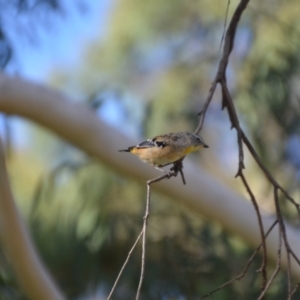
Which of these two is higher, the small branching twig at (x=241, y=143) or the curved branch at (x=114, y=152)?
the curved branch at (x=114, y=152)

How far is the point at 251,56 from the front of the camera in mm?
3209

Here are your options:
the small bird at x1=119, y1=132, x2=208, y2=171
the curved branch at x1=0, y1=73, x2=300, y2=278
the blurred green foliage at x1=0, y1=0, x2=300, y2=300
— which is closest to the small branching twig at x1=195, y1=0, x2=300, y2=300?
the small bird at x1=119, y1=132, x2=208, y2=171

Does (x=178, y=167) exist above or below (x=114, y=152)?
below

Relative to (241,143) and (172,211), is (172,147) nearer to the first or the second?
(241,143)

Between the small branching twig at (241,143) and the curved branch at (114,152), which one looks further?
the curved branch at (114,152)

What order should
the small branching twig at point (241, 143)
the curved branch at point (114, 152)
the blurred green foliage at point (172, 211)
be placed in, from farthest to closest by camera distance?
the blurred green foliage at point (172, 211) → the curved branch at point (114, 152) → the small branching twig at point (241, 143)

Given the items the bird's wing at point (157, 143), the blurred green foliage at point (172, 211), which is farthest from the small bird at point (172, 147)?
the blurred green foliage at point (172, 211)

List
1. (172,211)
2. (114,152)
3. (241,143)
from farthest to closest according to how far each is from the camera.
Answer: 1. (172,211)
2. (114,152)
3. (241,143)

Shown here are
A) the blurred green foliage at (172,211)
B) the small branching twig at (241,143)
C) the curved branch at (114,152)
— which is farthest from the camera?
the blurred green foliage at (172,211)

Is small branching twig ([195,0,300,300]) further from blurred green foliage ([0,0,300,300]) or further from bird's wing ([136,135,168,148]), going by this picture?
blurred green foliage ([0,0,300,300])

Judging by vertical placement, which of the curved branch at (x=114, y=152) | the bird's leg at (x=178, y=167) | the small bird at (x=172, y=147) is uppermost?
the curved branch at (x=114, y=152)

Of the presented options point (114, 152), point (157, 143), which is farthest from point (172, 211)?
point (157, 143)

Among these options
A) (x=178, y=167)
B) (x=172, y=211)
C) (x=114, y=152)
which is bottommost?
(x=178, y=167)

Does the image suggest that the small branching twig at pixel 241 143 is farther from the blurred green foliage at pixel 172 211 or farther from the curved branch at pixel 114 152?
the blurred green foliage at pixel 172 211
